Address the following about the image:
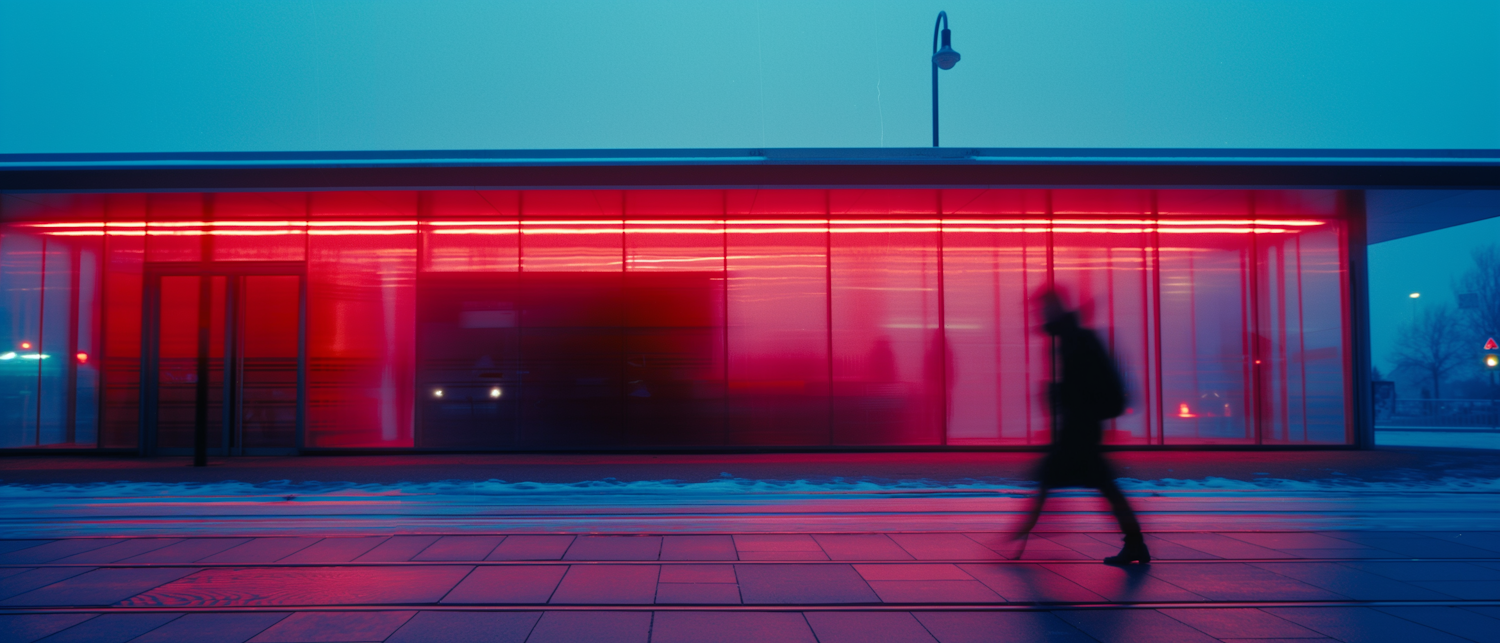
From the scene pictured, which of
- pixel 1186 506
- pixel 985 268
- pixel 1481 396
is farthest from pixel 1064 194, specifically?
pixel 1481 396

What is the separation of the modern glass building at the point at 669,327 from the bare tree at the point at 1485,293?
1603 inches

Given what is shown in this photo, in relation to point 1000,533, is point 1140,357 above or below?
above

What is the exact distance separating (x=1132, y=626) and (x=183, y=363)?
15.0 meters

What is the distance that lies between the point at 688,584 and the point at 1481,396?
177ft

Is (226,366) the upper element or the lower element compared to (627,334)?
lower

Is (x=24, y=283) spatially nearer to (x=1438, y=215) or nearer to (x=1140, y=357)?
(x=1140, y=357)

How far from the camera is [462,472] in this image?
425 inches

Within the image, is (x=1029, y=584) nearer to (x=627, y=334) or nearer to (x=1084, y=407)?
(x=1084, y=407)

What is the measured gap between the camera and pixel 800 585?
5035mm

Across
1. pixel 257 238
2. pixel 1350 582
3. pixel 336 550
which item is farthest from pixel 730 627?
pixel 257 238

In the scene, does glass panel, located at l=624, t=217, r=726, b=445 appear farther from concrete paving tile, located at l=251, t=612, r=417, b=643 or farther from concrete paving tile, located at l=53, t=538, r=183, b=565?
concrete paving tile, located at l=251, t=612, r=417, b=643

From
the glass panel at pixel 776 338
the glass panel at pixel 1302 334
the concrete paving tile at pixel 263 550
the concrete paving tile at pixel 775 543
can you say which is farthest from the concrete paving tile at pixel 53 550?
the glass panel at pixel 1302 334

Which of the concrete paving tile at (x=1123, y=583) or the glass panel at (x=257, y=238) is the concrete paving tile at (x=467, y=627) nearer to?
the concrete paving tile at (x=1123, y=583)

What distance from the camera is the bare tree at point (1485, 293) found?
4206 cm
